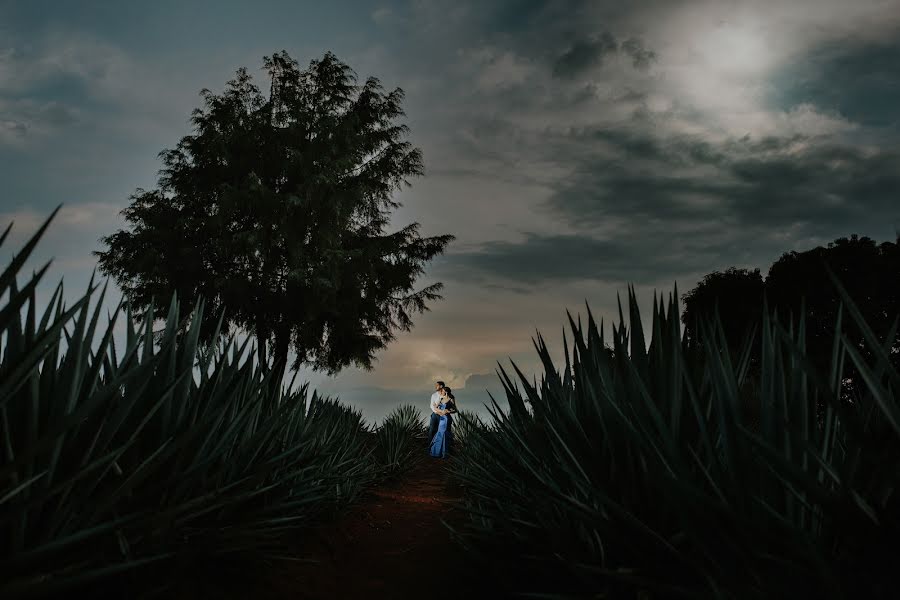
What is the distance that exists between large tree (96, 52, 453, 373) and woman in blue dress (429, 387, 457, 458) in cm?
605

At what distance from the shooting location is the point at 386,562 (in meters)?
3.78

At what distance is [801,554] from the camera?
1237mm

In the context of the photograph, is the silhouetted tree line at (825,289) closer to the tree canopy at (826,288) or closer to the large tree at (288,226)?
the tree canopy at (826,288)

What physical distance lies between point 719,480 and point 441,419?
1133cm

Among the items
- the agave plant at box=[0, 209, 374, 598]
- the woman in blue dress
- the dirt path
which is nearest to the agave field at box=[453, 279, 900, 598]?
the dirt path

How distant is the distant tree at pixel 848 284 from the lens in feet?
54.7

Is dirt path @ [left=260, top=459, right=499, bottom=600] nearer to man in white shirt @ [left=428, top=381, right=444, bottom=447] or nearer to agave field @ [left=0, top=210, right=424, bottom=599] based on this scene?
agave field @ [left=0, top=210, right=424, bottom=599]

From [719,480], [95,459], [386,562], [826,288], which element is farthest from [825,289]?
[95,459]

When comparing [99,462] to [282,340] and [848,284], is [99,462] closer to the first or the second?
[282,340]

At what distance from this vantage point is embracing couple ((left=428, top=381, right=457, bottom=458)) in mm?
12539

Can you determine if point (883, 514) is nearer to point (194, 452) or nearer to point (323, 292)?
point (194, 452)

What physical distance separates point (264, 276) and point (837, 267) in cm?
1680

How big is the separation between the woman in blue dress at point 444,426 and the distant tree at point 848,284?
32.5 feet

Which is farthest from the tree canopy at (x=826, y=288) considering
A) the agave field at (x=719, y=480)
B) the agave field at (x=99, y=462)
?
the agave field at (x=99, y=462)
